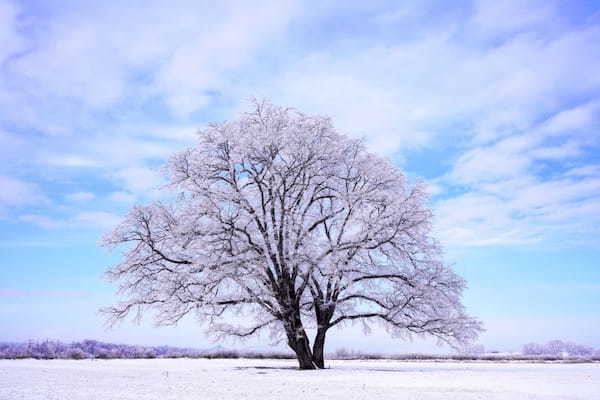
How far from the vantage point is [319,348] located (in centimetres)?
2230

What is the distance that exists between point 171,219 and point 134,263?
8.40 ft

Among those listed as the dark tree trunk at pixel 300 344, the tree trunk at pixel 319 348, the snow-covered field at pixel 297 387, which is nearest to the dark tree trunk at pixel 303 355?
the dark tree trunk at pixel 300 344

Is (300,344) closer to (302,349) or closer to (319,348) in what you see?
(302,349)

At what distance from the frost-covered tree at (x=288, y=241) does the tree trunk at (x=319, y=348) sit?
65mm

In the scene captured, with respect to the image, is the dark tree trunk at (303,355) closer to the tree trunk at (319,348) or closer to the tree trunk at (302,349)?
the tree trunk at (302,349)

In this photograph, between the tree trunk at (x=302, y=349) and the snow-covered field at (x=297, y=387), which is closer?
the snow-covered field at (x=297, y=387)

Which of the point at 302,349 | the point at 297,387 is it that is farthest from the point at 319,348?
the point at 297,387

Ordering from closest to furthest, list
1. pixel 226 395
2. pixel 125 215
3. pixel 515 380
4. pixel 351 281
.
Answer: pixel 226 395 < pixel 515 380 < pixel 351 281 < pixel 125 215

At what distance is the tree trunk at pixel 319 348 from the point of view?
22156 mm

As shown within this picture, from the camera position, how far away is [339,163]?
2305cm

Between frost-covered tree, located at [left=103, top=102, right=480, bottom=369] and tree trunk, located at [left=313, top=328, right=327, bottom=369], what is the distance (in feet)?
0.21

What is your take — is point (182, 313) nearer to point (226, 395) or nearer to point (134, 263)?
point (134, 263)

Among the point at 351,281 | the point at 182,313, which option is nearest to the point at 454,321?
the point at 351,281

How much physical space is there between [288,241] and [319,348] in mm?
4904
